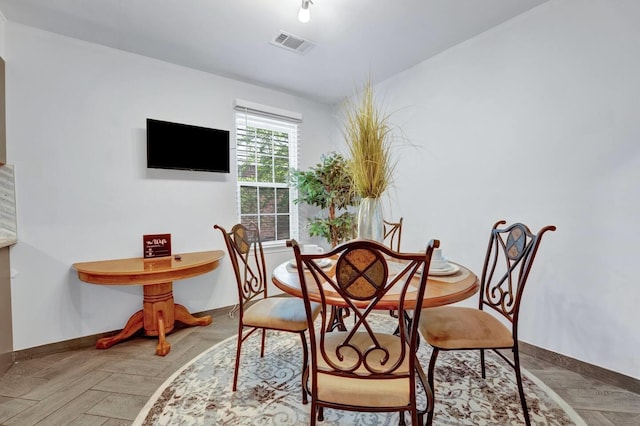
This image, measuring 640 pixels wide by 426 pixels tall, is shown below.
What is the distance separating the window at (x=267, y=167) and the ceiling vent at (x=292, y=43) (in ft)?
2.88

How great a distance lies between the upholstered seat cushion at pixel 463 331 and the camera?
55.9 inches

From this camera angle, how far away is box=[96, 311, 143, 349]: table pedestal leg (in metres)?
2.38

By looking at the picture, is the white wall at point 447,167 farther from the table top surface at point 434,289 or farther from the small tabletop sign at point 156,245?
the table top surface at point 434,289

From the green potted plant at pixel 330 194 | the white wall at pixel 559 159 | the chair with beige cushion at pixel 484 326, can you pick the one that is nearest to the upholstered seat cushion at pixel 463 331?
the chair with beige cushion at pixel 484 326

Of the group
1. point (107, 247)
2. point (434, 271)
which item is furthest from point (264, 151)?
point (434, 271)

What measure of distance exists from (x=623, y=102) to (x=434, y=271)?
1.68m

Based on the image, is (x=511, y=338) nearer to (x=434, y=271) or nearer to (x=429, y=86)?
(x=434, y=271)

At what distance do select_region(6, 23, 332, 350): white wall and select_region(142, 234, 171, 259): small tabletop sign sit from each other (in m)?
0.08

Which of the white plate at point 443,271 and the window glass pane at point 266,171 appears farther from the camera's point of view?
the window glass pane at point 266,171

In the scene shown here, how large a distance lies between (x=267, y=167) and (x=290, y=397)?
251 cm

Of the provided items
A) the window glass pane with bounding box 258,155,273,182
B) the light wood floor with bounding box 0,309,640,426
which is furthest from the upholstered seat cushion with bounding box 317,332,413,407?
the window glass pane with bounding box 258,155,273,182

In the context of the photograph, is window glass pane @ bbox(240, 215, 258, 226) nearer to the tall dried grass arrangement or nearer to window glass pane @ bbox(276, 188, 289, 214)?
window glass pane @ bbox(276, 188, 289, 214)

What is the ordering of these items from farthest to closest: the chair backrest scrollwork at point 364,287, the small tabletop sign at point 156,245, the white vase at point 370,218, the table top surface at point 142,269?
1. the small tabletop sign at point 156,245
2. the table top surface at point 142,269
3. the white vase at point 370,218
4. the chair backrest scrollwork at point 364,287

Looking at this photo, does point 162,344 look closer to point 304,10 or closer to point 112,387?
point 112,387
